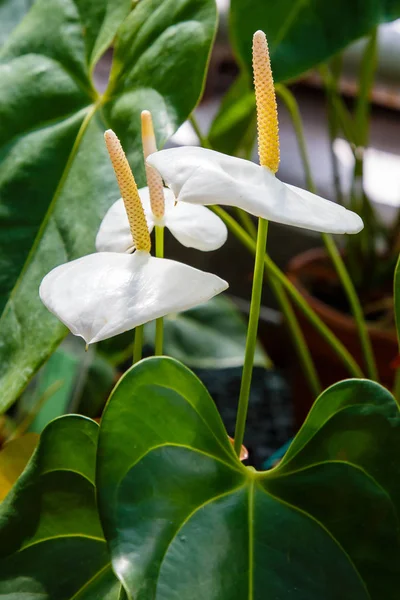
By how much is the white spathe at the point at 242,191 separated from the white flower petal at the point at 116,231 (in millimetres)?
122

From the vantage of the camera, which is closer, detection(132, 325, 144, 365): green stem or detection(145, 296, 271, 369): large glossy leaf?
detection(132, 325, 144, 365): green stem

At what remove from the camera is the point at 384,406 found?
1.13 ft

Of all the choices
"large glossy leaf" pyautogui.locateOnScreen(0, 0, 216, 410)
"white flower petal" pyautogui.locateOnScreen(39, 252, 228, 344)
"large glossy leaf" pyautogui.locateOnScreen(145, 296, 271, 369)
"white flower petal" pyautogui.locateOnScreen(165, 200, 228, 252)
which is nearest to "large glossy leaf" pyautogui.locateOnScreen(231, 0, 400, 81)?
"large glossy leaf" pyautogui.locateOnScreen(0, 0, 216, 410)

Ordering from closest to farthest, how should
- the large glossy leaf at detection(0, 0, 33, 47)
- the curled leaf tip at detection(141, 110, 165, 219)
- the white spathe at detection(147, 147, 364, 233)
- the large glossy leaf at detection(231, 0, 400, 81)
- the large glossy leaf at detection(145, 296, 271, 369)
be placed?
the white spathe at detection(147, 147, 364, 233)
the curled leaf tip at detection(141, 110, 165, 219)
the large glossy leaf at detection(231, 0, 400, 81)
the large glossy leaf at detection(0, 0, 33, 47)
the large glossy leaf at detection(145, 296, 271, 369)

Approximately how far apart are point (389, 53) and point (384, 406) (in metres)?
0.74

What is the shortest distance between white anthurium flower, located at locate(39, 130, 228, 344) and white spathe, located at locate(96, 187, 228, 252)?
63mm

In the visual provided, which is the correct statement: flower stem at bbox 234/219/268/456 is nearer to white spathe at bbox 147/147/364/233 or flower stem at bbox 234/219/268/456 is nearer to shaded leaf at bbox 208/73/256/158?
white spathe at bbox 147/147/364/233

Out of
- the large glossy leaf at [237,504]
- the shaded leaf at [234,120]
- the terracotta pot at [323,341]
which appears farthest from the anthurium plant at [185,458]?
the terracotta pot at [323,341]

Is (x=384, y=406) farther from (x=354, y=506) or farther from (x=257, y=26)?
(x=257, y=26)

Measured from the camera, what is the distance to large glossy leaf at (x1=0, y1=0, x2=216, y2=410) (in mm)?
486

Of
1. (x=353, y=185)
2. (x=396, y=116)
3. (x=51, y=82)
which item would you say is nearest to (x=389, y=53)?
(x=353, y=185)

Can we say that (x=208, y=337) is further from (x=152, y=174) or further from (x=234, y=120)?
(x=152, y=174)

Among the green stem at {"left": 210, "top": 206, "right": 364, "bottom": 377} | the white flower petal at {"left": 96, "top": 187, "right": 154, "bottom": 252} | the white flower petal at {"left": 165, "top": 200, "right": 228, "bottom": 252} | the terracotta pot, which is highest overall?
the white flower petal at {"left": 96, "top": 187, "right": 154, "bottom": 252}

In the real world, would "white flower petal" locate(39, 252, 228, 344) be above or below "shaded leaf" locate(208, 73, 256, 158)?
above
